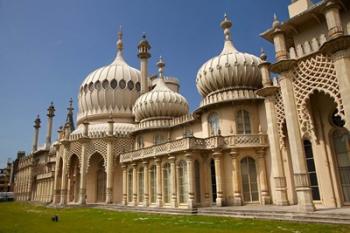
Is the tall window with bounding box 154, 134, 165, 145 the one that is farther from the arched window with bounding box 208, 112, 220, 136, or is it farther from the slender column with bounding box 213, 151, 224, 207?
the slender column with bounding box 213, 151, 224, 207

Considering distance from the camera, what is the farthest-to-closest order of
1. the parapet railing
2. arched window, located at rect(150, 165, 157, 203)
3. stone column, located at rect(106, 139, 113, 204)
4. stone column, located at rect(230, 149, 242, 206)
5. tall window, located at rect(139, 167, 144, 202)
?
stone column, located at rect(106, 139, 113, 204) → tall window, located at rect(139, 167, 144, 202) → arched window, located at rect(150, 165, 157, 203) → the parapet railing → stone column, located at rect(230, 149, 242, 206)

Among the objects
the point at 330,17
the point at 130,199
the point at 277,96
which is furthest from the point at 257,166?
the point at 130,199

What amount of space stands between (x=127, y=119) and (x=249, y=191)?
19.4m

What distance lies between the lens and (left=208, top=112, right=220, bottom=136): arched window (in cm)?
2062

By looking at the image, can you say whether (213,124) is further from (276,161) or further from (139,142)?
(139,142)

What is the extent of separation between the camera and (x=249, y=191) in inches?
717

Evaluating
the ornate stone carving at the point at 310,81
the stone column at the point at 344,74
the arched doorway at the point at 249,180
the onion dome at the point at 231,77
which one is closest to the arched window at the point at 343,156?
the ornate stone carving at the point at 310,81

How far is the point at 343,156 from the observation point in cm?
1402

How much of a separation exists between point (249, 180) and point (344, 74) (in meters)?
9.19

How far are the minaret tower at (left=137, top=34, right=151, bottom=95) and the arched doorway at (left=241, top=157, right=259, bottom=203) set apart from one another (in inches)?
740

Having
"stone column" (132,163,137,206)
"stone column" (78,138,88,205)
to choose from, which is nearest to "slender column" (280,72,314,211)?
"stone column" (132,163,137,206)

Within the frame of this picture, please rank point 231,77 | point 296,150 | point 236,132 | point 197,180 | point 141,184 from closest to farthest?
point 296,150
point 197,180
point 236,132
point 231,77
point 141,184

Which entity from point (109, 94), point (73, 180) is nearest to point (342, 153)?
point (109, 94)

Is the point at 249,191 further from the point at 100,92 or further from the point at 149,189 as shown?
the point at 100,92
